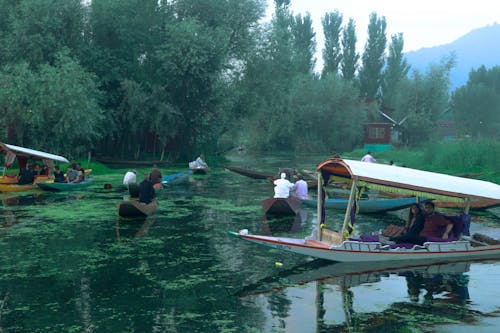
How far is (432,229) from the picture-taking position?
14070 mm

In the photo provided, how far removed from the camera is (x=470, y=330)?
29.6 ft

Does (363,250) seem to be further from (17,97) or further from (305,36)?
Answer: (305,36)

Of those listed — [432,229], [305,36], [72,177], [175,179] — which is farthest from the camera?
[305,36]

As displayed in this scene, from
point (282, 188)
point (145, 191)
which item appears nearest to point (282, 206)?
point (282, 188)

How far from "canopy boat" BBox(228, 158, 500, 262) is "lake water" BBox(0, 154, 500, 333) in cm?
35

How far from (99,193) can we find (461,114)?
6785 cm

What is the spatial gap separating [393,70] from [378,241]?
75.5 m

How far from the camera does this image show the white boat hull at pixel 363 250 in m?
12.7

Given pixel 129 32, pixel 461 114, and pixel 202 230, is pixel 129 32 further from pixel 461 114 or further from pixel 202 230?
pixel 461 114

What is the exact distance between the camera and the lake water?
30.5 feet

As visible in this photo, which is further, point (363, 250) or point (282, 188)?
point (282, 188)

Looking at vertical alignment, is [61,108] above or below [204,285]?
above

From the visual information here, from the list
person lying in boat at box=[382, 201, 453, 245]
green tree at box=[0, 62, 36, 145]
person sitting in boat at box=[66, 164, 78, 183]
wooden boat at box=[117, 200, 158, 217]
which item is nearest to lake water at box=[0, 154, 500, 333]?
wooden boat at box=[117, 200, 158, 217]

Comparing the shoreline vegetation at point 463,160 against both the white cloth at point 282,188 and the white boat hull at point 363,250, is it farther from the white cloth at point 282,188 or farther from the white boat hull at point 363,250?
the white boat hull at point 363,250
